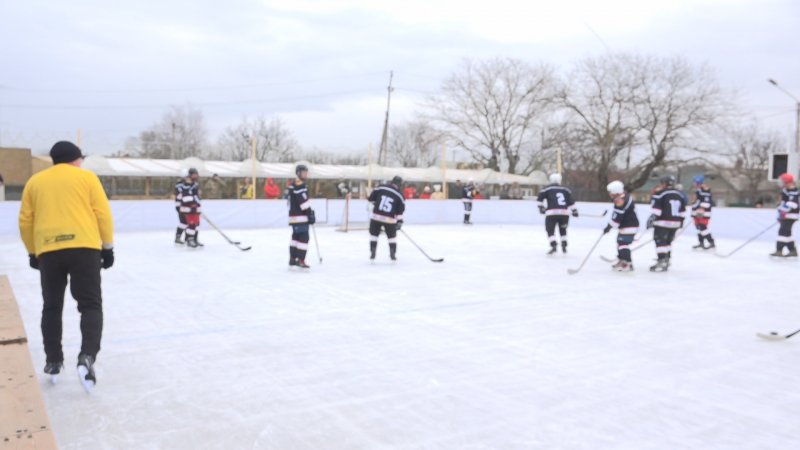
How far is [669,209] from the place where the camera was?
865 centimetres

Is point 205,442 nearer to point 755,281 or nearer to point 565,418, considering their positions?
point 565,418

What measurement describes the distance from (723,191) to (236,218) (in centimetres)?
5339

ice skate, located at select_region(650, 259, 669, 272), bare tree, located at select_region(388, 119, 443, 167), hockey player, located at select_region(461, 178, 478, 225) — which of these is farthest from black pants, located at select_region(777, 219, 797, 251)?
bare tree, located at select_region(388, 119, 443, 167)

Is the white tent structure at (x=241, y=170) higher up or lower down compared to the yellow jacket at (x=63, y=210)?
higher up

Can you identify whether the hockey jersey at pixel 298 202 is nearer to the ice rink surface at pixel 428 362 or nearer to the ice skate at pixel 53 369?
the ice rink surface at pixel 428 362

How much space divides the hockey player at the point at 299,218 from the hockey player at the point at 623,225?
4.03m

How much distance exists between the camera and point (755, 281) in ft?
25.9

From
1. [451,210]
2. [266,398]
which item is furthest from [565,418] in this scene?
[451,210]

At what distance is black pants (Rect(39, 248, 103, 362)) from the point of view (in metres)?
3.27

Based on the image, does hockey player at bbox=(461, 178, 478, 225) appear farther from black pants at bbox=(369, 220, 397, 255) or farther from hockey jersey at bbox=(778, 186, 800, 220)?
black pants at bbox=(369, 220, 397, 255)

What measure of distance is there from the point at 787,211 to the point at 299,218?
7858mm

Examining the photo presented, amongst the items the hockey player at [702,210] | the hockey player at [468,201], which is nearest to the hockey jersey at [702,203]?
the hockey player at [702,210]

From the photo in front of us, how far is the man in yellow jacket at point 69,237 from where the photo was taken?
3234 mm

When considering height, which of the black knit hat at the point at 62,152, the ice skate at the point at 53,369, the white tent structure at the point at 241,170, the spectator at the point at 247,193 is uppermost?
the white tent structure at the point at 241,170
